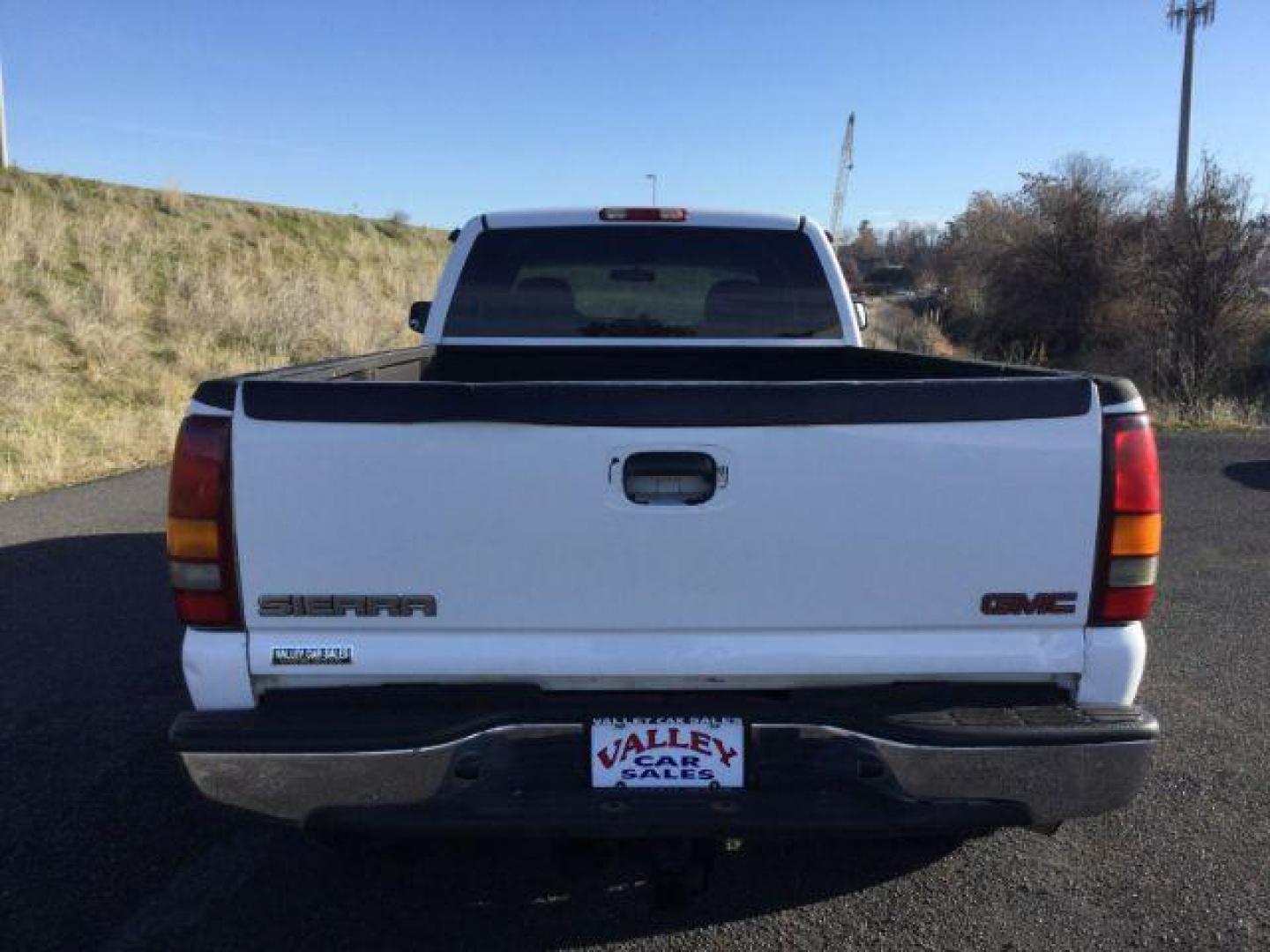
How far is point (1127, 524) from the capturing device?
2.34m

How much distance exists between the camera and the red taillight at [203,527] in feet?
7.55

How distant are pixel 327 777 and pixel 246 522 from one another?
60 cm

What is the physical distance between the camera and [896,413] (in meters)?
2.29

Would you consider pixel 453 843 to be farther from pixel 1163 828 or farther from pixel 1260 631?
pixel 1260 631

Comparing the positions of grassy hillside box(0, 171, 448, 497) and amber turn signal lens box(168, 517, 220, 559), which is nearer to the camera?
amber turn signal lens box(168, 517, 220, 559)

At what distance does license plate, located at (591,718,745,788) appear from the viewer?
235cm

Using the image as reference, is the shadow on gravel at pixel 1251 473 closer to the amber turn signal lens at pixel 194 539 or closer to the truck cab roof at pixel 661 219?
the truck cab roof at pixel 661 219

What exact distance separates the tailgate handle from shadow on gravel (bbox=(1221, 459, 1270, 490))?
814 centimetres

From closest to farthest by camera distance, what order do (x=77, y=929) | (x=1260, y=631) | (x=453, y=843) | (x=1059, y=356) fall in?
(x=77, y=929), (x=453, y=843), (x=1260, y=631), (x=1059, y=356)

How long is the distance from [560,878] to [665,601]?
108 cm

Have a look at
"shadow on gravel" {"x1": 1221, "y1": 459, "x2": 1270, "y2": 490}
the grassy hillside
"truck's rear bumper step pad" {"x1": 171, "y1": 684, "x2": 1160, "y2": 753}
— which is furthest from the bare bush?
"truck's rear bumper step pad" {"x1": 171, "y1": 684, "x2": 1160, "y2": 753}

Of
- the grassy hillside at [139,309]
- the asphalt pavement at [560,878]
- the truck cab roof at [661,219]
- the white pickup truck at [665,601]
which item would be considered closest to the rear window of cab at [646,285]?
the truck cab roof at [661,219]

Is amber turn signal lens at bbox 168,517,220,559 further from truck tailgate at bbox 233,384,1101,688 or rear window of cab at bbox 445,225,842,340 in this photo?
rear window of cab at bbox 445,225,842,340

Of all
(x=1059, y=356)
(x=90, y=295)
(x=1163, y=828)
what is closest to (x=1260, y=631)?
(x=1163, y=828)
